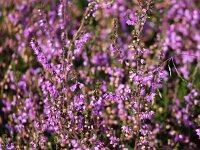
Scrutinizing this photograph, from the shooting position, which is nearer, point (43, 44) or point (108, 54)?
point (108, 54)

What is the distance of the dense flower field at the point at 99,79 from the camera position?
11.7ft

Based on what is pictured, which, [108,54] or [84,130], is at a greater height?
[108,54]

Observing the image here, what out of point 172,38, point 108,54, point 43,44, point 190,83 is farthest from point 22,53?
point 190,83

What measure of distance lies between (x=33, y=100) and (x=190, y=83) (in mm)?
1540

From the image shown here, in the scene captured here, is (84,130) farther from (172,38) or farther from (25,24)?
(25,24)

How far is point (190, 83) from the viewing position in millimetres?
4547

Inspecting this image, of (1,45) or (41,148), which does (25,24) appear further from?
(41,148)

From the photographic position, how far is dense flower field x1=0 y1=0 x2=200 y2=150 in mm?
3576

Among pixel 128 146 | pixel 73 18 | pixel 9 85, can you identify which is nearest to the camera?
pixel 128 146

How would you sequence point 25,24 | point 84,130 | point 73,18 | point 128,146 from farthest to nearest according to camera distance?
1. point 73,18
2. point 25,24
3. point 128,146
4. point 84,130

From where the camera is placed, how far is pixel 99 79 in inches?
210

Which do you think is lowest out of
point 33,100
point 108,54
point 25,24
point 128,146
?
point 128,146

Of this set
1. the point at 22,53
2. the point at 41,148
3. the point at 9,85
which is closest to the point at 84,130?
the point at 41,148

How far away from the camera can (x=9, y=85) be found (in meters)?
5.40
